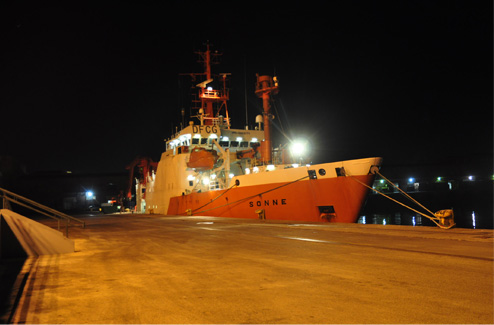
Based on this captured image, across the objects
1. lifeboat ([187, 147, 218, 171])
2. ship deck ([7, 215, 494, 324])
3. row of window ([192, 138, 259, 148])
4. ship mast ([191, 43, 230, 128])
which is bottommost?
ship deck ([7, 215, 494, 324])

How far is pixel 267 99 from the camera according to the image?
73.8 ft

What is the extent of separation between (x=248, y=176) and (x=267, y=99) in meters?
5.12

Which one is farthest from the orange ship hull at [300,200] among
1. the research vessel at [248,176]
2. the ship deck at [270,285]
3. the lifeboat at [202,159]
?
the ship deck at [270,285]

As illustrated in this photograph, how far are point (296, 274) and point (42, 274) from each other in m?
4.41

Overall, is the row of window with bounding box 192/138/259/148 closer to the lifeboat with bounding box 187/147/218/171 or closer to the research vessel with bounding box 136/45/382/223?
the research vessel with bounding box 136/45/382/223

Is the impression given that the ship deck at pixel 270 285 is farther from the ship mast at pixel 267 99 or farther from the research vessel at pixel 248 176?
the ship mast at pixel 267 99

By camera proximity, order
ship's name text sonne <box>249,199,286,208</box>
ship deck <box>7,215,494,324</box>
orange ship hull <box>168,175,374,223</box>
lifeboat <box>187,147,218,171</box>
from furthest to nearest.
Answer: lifeboat <box>187,147,218,171</box> → ship's name text sonne <box>249,199,286,208</box> → orange ship hull <box>168,175,374,223</box> → ship deck <box>7,215,494,324</box>

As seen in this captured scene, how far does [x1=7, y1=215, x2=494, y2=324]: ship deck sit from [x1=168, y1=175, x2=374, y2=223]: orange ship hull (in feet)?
25.5

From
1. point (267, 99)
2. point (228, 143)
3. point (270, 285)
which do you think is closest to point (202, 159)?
point (228, 143)

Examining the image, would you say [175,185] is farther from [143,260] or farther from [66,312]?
[66,312]

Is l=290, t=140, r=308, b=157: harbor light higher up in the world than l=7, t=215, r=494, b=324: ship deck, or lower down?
higher up

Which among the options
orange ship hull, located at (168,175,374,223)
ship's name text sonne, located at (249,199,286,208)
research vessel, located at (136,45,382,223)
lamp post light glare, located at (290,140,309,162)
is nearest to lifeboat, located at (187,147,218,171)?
research vessel, located at (136,45,382,223)

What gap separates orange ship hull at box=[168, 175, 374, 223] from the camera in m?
16.8

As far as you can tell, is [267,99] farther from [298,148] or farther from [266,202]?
[266,202]
